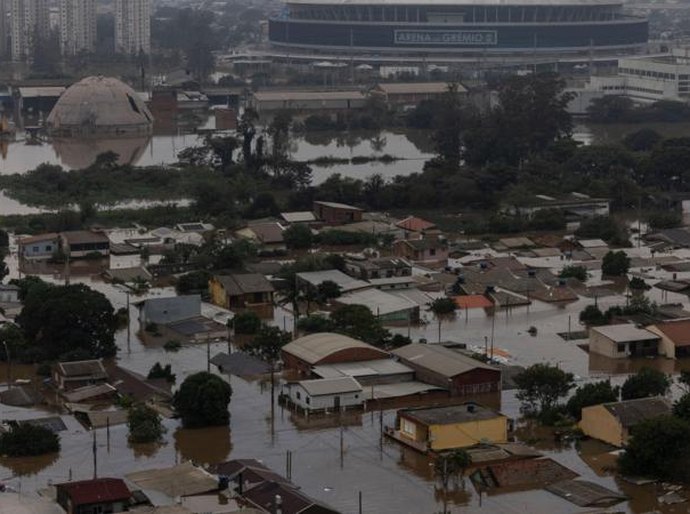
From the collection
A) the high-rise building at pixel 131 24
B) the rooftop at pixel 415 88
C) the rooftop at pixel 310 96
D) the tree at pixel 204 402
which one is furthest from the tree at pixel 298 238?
the high-rise building at pixel 131 24

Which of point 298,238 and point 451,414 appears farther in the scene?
point 298,238

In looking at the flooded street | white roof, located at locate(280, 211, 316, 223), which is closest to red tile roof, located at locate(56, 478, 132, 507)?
the flooded street

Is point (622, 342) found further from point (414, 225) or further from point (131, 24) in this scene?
point (131, 24)

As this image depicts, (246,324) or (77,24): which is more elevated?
(77,24)

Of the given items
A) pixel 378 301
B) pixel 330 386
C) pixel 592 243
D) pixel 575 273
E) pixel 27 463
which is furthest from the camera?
pixel 592 243

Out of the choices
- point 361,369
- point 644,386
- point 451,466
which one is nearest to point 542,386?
point 644,386

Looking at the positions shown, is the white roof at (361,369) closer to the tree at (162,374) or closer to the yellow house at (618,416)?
the tree at (162,374)

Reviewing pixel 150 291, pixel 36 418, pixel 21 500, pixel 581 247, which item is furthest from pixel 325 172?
pixel 21 500

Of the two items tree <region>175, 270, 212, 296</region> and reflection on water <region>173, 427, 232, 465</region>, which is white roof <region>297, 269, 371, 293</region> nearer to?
tree <region>175, 270, 212, 296</region>
